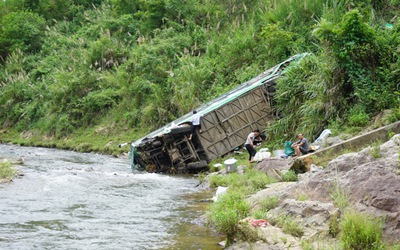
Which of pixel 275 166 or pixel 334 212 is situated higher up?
pixel 334 212

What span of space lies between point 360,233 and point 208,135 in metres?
12.3

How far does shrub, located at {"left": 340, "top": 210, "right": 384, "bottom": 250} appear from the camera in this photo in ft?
20.9

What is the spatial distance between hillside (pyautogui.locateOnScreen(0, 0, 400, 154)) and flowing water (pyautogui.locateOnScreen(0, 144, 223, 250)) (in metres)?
6.24

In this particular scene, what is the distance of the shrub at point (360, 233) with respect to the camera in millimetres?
6371

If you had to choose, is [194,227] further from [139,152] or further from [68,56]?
[68,56]

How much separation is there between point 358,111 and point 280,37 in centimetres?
870

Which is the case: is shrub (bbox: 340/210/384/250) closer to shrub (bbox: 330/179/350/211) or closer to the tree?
shrub (bbox: 330/179/350/211)

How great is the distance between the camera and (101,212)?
10.4 meters

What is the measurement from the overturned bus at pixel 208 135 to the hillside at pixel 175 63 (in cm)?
93

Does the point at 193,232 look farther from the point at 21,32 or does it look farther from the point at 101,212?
the point at 21,32

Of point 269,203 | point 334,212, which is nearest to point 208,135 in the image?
point 269,203

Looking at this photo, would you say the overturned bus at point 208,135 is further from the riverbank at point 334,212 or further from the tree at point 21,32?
the tree at point 21,32

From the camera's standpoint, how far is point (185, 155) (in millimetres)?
18359

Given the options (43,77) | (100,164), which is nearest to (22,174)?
(100,164)
